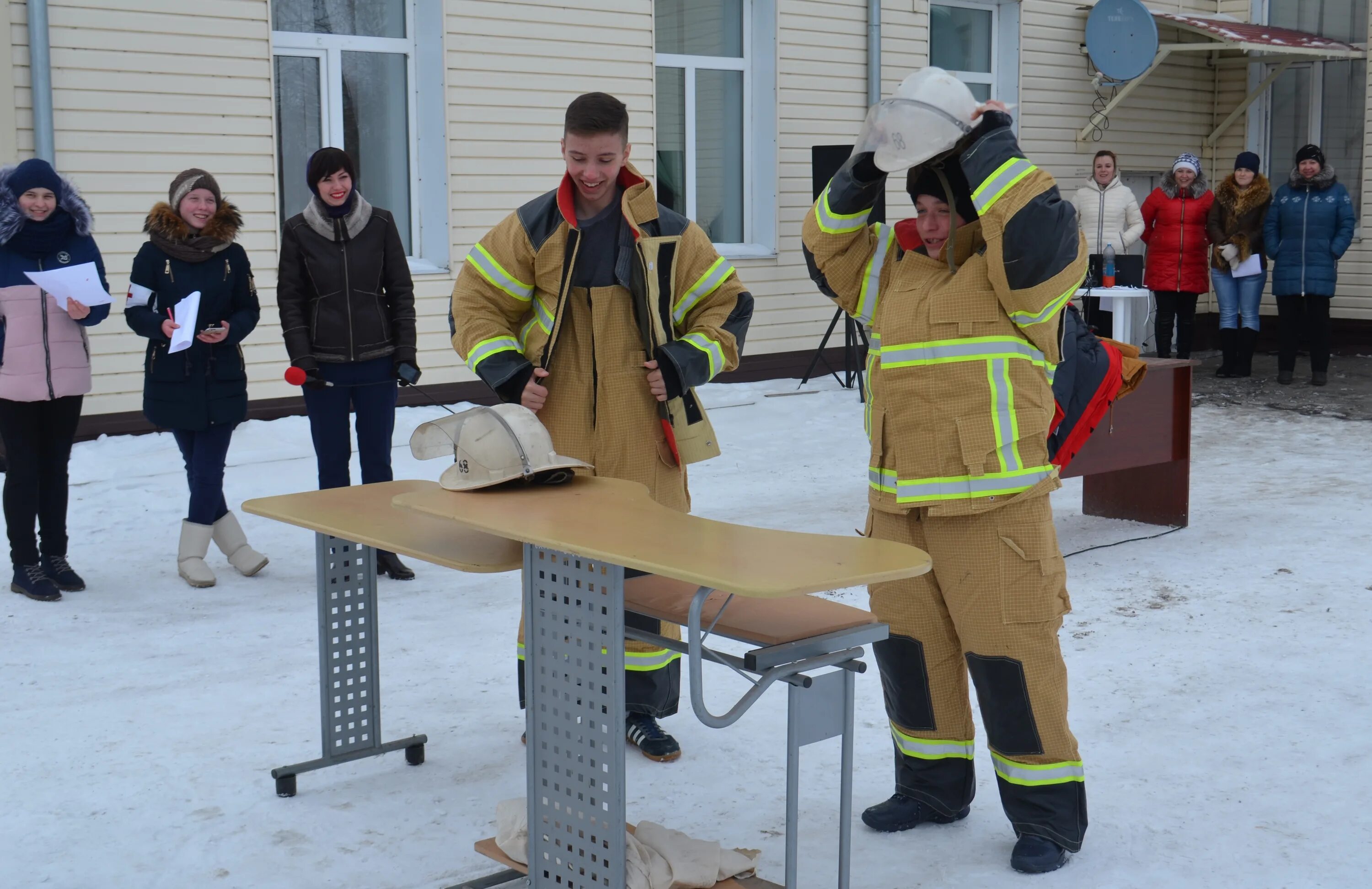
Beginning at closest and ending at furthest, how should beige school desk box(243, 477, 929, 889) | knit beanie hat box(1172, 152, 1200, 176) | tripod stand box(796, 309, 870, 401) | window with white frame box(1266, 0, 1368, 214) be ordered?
beige school desk box(243, 477, 929, 889)
tripod stand box(796, 309, 870, 401)
knit beanie hat box(1172, 152, 1200, 176)
window with white frame box(1266, 0, 1368, 214)

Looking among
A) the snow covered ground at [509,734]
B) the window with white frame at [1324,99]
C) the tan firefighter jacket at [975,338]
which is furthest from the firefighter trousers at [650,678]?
the window with white frame at [1324,99]

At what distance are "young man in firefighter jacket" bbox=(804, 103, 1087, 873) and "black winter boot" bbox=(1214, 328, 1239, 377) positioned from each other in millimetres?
9824

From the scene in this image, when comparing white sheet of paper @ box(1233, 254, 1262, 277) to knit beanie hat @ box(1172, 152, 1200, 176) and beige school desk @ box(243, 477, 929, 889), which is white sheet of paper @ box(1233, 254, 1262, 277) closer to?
knit beanie hat @ box(1172, 152, 1200, 176)

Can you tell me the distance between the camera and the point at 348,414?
579cm

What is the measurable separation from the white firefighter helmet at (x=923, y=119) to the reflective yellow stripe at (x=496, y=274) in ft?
3.91

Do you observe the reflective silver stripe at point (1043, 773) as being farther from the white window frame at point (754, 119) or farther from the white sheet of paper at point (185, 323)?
the white window frame at point (754, 119)

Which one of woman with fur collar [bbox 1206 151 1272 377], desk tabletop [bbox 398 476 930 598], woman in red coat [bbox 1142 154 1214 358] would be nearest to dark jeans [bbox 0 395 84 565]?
desk tabletop [bbox 398 476 930 598]

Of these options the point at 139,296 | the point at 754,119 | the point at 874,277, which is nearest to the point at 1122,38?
the point at 754,119

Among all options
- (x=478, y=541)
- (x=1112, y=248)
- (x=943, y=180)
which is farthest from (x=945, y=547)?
(x=1112, y=248)

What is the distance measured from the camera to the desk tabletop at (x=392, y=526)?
303 centimetres

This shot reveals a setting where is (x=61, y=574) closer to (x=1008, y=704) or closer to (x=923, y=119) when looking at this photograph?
(x=1008, y=704)

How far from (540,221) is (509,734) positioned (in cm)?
150

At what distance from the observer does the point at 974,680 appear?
3256mm

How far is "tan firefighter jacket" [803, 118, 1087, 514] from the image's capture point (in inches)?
117
